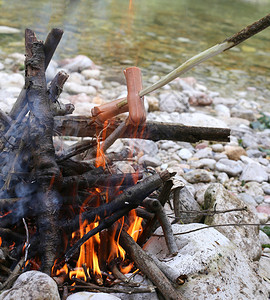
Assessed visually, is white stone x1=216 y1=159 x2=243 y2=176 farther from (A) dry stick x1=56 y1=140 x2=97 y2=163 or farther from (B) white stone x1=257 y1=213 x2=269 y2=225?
(A) dry stick x1=56 y1=140 x2=97 y2=163

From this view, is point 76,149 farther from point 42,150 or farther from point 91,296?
point 91,296

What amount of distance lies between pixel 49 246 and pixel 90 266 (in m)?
0.26

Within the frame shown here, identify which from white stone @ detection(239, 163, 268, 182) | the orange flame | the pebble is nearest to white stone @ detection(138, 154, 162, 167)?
the pebble

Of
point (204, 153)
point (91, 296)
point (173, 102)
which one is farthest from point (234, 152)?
→ point (91, 296)

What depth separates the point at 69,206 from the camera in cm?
202

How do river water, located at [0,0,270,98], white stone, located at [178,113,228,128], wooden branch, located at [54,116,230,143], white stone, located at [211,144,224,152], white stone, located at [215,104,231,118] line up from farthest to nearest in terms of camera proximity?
river water, located at [0,0,270,98], white stone, located at [215,104,231,118], white stone, located at [178,113,228,128], white stone, located at [211,144,224,152], wooden branch, located at [54,116,230,143]

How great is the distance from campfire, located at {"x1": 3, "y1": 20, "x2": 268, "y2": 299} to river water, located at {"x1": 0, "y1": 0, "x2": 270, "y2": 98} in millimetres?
3830

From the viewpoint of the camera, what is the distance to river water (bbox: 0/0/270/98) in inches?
320

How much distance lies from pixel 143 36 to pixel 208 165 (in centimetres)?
700

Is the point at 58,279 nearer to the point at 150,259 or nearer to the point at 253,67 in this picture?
the point at 150,259

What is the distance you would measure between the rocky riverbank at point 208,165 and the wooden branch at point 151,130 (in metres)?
0.25

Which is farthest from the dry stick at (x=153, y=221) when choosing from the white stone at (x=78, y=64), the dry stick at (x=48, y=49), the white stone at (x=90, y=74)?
the white stone at (x=78, y=64)

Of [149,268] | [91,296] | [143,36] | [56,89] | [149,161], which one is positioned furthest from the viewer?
[143,36]

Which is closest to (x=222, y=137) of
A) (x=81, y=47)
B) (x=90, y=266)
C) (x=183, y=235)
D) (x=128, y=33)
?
(x=183, y=235)
